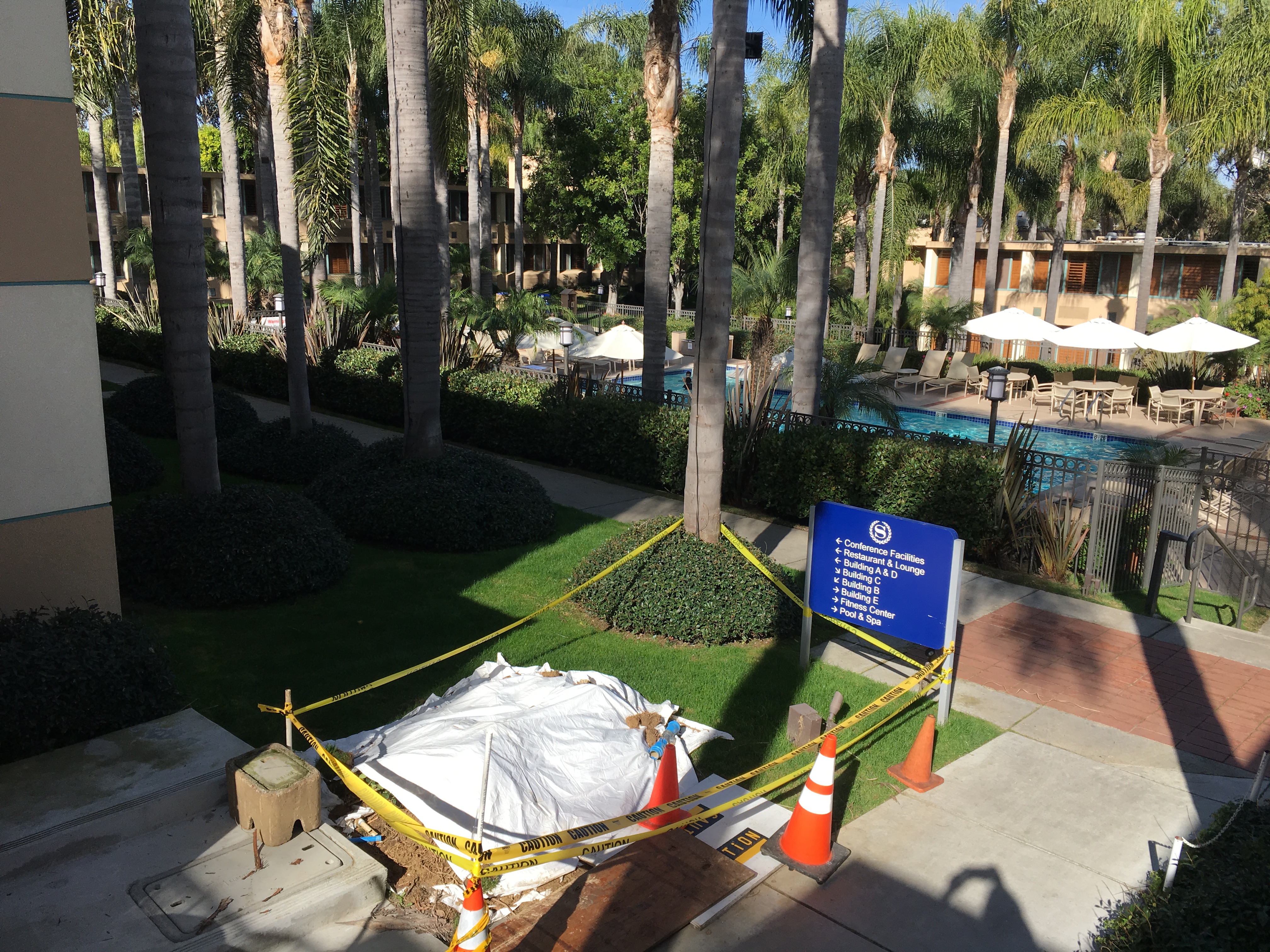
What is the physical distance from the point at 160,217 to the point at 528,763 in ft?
21.9

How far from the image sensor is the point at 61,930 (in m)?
4.47

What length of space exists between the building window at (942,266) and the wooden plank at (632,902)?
1867 inches

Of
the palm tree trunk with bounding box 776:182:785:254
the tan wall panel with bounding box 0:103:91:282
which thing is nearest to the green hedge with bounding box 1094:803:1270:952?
the tan wall panel with bounding box 0:103:91:282

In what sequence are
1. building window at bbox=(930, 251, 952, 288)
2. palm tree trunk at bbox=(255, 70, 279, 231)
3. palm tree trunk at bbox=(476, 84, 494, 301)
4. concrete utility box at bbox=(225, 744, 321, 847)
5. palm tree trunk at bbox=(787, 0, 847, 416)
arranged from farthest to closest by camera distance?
1. building window at bbox=(930, 251, 952, 288)
2. palm tree trunk at bbox=(476, 84, 494, 301)
3. palm tree trunk at bbox=(255, 70, 279, 231)
4. palm tree trunk at bbox=(787, 0, 847, 416)
5. concrete utility box at bbox=(225, 744, 321, 847)

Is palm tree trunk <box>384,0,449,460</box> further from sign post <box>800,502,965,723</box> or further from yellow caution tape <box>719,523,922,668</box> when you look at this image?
sign post <box>800,502,965,723</box>

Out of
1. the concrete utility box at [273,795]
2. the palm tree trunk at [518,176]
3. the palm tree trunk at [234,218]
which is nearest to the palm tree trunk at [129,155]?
the palm tree trunk at [234,218]

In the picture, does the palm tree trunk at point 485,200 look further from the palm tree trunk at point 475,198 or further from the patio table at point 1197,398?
the patio table at point 1197,398

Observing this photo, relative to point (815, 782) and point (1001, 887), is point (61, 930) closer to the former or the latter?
point (815, 782)

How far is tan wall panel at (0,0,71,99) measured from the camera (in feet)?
20.8

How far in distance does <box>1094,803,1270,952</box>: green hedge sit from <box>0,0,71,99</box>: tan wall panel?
7.89 metres

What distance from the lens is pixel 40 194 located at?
652 centimetres

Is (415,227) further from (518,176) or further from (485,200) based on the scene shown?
(518,176)

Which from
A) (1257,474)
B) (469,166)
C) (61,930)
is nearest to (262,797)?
(61,930)

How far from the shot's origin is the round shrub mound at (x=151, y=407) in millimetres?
16047
